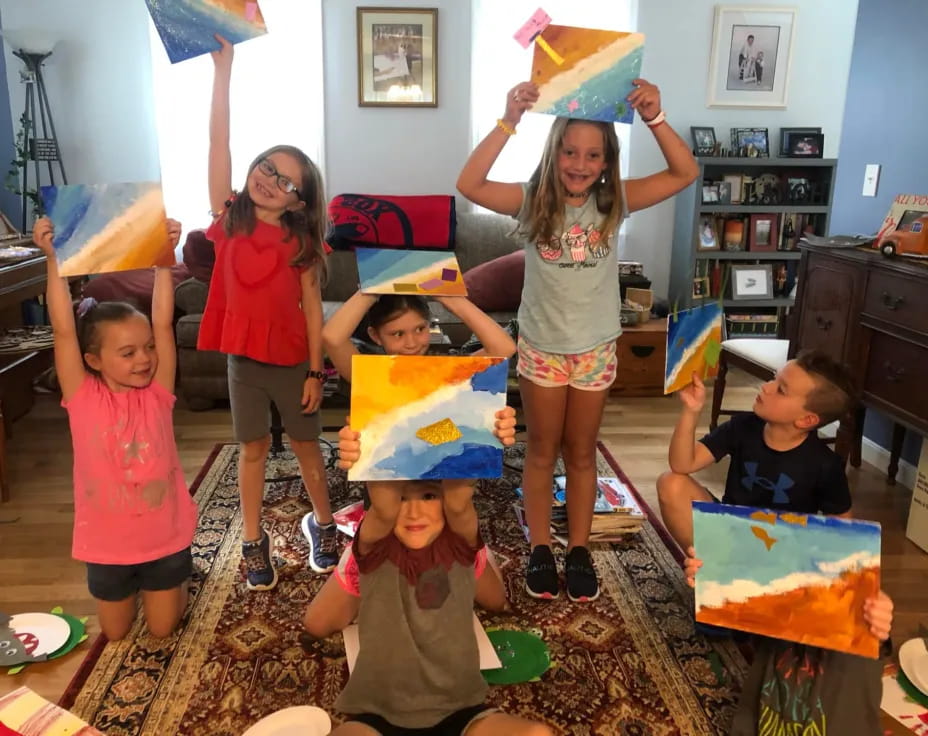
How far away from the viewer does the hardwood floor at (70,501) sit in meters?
1.98

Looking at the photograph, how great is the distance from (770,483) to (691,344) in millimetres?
386

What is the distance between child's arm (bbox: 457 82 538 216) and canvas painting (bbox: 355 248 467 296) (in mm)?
357

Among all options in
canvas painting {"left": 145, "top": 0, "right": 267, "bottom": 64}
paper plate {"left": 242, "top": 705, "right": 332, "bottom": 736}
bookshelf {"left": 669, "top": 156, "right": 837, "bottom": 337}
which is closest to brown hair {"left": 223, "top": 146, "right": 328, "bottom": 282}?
canvas painting {"left": 145, "top": 0, "right": 267, "bottom": 64}

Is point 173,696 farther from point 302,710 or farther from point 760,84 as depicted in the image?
point 760,84

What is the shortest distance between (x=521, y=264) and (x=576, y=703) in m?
2.52

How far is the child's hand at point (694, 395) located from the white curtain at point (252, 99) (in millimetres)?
3206

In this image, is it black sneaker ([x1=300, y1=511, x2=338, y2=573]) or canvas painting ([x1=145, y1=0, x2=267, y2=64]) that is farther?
black sneaker ([x1=300, y1=511, x2=338, y2=573])

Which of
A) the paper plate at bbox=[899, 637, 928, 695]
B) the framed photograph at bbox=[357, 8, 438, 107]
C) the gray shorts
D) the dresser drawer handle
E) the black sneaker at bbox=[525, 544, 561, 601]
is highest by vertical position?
the framed photograph at bbox=[357, 8, 438, 107]

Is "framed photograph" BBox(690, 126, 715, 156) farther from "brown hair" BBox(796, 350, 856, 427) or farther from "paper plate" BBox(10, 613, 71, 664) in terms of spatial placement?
"paper plate" BBox(10, 613, 71, 664)

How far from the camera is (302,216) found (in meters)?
1.90

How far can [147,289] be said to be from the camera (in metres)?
3.80

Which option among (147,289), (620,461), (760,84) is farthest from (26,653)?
(760,84)

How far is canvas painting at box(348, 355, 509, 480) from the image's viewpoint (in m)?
1.33

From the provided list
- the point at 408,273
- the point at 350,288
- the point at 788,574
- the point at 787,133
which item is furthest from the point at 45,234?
the point at 787,133
